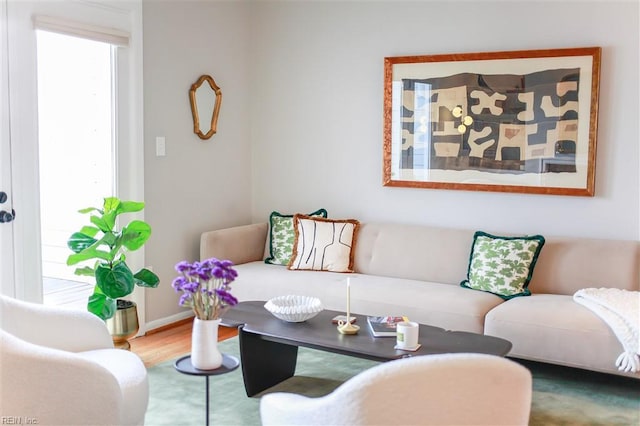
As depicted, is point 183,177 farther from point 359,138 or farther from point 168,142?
point 359,138

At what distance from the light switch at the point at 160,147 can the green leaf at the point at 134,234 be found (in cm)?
87

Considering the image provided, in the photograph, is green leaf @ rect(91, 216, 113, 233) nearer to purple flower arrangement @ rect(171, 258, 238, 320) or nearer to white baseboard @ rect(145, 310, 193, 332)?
white baseboard @ rect(145, 310, 193, 332)

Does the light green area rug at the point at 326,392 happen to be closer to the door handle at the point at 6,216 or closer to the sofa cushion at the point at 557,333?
the sofa cushion at the point at 557,333

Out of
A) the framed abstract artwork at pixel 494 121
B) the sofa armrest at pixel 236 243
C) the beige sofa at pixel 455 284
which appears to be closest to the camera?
the beige sofa at pixel 455 284

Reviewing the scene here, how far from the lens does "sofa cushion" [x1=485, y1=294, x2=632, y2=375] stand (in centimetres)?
343

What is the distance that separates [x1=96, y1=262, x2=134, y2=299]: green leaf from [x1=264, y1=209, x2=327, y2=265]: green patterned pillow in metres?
1.31

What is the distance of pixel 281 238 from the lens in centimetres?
488

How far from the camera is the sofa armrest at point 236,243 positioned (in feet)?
15.5

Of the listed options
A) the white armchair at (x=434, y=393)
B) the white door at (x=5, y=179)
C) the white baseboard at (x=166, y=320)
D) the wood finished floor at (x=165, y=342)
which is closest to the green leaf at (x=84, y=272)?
the white door at (x=5, y=179)

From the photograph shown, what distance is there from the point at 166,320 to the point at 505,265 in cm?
227

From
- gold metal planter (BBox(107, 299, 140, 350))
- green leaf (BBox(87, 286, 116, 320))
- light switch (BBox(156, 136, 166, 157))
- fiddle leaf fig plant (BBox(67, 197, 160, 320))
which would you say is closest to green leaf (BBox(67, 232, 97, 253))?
fiddle leaf fig plant (BBox(67, 197, 160, 320))

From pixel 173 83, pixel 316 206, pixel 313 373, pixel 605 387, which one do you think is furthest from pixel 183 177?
pixel 605 387

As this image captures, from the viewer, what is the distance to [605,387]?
11.9 feet

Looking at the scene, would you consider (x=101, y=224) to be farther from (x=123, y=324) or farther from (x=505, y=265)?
(x=505, y=265)
